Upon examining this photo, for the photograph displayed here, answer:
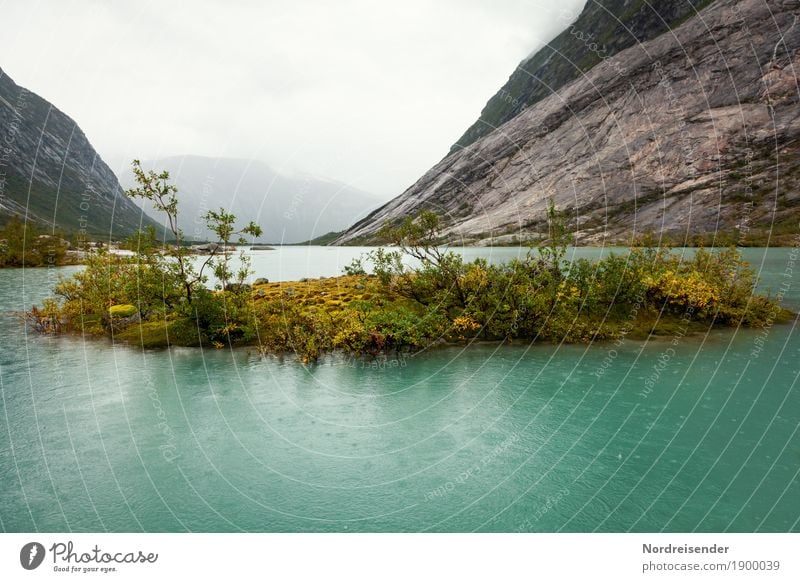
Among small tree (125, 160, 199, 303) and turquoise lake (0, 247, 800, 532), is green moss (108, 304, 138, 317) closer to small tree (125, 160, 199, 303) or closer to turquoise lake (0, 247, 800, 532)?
turquoise lake (0, 247, 800, 532)

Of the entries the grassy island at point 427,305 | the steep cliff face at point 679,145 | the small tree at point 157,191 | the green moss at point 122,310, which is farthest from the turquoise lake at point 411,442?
the steep cliff face at point 679,145

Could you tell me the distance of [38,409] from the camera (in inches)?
674

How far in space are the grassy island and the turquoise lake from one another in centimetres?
279

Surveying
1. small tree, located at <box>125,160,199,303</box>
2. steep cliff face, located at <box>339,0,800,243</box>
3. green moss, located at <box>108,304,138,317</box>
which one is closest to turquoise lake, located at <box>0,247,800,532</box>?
small tree, located at <box>125,160,199,303</box>

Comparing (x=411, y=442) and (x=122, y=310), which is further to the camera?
(x=122, y=310)

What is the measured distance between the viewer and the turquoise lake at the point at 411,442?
414 inches

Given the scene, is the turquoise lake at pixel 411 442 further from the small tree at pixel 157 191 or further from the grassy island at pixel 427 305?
the small tree at pixel 157 191

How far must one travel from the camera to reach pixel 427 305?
29422mm

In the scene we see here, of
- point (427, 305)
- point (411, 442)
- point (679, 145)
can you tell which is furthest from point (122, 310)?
point (679, 145)

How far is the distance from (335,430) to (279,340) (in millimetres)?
11552

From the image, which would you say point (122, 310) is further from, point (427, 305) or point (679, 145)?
point (679, 145)

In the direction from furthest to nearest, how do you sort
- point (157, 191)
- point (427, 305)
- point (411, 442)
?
point (427, 305)
point (157, 191)
point (411, 442)

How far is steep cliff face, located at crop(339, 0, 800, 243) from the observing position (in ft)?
415

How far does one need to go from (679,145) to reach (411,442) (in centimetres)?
16659
